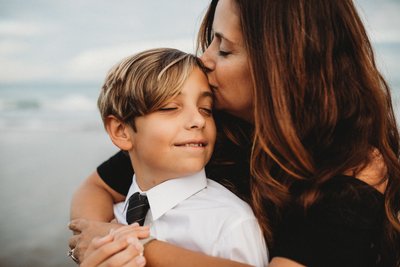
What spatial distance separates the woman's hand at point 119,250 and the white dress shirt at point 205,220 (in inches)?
7.1

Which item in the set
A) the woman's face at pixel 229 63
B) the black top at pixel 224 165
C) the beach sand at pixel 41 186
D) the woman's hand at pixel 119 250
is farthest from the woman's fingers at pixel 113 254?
the beach sand at pixel 41 186

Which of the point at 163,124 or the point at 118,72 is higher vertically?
the point at 118,72

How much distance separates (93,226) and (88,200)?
44 cm

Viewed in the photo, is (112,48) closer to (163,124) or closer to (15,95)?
(15,95)

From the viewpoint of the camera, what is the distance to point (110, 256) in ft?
5.57

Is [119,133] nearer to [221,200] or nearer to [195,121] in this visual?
[195,121]

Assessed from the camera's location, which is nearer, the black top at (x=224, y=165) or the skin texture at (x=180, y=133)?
the skin texture at (x=180, y=133)

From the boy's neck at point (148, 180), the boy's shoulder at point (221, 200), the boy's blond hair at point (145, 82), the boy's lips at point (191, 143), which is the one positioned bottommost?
the boy's shoulder at point (221, 200)

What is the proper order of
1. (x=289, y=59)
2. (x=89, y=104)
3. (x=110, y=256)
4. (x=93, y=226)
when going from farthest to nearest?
1. (x=89, y=104)
2. (x=93, y=226)
3. (x=289, y=59)
4. (x=110, y=256)

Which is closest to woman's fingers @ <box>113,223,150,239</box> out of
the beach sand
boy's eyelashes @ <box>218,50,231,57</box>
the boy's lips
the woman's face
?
the boy's lips

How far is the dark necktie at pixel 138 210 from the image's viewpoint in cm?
203

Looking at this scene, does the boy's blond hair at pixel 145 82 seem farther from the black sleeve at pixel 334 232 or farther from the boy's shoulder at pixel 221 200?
the black sleeve at pixel 334 232

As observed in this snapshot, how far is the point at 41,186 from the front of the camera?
4883mm

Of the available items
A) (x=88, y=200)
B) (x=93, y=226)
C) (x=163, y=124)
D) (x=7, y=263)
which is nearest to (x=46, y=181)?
(x=7, y=263)
